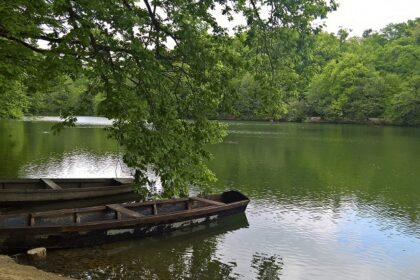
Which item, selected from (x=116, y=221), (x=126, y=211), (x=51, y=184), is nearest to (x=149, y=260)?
(x=116, y=221)

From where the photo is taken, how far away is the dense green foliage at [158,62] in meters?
8.76

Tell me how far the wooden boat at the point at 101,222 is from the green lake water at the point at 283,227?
375mm

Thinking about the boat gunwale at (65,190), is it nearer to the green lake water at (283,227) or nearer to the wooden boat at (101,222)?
the green lake water at (283,227)

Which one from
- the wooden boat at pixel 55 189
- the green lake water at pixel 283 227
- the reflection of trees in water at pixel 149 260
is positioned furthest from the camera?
the wooden boat at pixel 55 189

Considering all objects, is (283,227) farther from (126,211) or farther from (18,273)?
(18,273)

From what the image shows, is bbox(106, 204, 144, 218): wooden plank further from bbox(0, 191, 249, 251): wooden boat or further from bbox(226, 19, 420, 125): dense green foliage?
bbox(226, 19, 420, 125): dense green foliage

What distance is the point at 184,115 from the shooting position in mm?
11148

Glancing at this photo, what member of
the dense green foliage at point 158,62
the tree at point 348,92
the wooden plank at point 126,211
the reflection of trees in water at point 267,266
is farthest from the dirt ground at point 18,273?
the tree at point 348,92

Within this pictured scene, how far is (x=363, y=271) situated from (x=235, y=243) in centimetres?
426

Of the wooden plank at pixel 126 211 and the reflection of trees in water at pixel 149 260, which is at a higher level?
the wooden plank at pixel 126 211

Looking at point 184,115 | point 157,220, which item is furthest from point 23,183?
point 184,115

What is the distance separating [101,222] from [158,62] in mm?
5946

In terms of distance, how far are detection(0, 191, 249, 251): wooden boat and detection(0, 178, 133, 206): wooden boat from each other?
4641 mm

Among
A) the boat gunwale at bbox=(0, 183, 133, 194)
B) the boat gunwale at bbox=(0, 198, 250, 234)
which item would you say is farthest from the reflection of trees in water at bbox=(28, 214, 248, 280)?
the boat gunwale at bbox=(0, 183, 133, 194)
